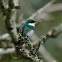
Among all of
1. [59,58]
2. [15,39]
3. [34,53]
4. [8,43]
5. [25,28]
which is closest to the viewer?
[34,53]

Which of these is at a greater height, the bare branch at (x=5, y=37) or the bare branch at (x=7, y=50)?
the bare branch at (x=5, y=37)

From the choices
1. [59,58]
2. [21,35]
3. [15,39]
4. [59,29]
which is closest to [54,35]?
[59,29]

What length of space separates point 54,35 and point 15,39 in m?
1.07

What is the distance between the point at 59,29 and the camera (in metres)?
5.35

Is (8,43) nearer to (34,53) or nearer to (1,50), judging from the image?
(1,50)

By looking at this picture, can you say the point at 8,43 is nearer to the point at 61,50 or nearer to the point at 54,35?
the point at 54,35

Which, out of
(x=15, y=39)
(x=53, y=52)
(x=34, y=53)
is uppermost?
(x=34, y=53)

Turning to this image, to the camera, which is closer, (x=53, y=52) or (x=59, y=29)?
(x=59, y=29)

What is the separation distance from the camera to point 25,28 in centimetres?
316

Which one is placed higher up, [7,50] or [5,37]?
[5,37]

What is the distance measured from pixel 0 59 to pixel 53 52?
344 centimetres

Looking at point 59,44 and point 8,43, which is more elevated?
point 8,43

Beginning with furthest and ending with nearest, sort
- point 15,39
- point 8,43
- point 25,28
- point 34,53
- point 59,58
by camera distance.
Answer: point 59,58, point 8,43, point 15,39, point 25,28, point 34,53

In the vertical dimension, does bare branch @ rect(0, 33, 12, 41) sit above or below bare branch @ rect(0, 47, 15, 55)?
above
